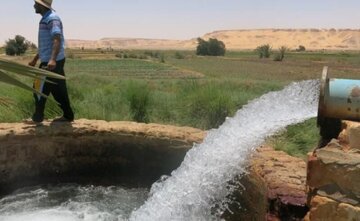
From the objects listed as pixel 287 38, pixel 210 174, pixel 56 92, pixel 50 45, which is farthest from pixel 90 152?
pixel 287 38

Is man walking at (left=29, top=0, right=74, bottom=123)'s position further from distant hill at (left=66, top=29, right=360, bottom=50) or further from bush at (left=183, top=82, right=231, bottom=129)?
distant hill at (left=66, top=29, right=360, bottom=50)

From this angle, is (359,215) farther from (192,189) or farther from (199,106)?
(199,106)

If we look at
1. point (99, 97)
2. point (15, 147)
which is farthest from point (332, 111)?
point (99, 97)

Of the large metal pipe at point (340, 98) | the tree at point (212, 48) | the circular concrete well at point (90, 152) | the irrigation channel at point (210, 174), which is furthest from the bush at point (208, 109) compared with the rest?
the tree at point (212, 48)

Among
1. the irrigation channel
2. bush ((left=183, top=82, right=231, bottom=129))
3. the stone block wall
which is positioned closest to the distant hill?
bush ((left=183, top=82, right=231, bottom=129))

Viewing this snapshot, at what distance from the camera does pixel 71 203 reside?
5.20 m

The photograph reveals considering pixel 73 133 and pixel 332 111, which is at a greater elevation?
pixel 332 111

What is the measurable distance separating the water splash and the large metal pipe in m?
1.07

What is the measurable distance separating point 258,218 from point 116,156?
234 centimetres

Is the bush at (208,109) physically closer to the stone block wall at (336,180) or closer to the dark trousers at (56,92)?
the dark trousers at (56,92)

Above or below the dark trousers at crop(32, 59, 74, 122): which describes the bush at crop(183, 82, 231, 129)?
below

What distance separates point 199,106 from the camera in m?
7.48

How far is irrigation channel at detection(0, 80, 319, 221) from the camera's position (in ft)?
12.7

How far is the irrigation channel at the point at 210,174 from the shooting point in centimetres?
386
